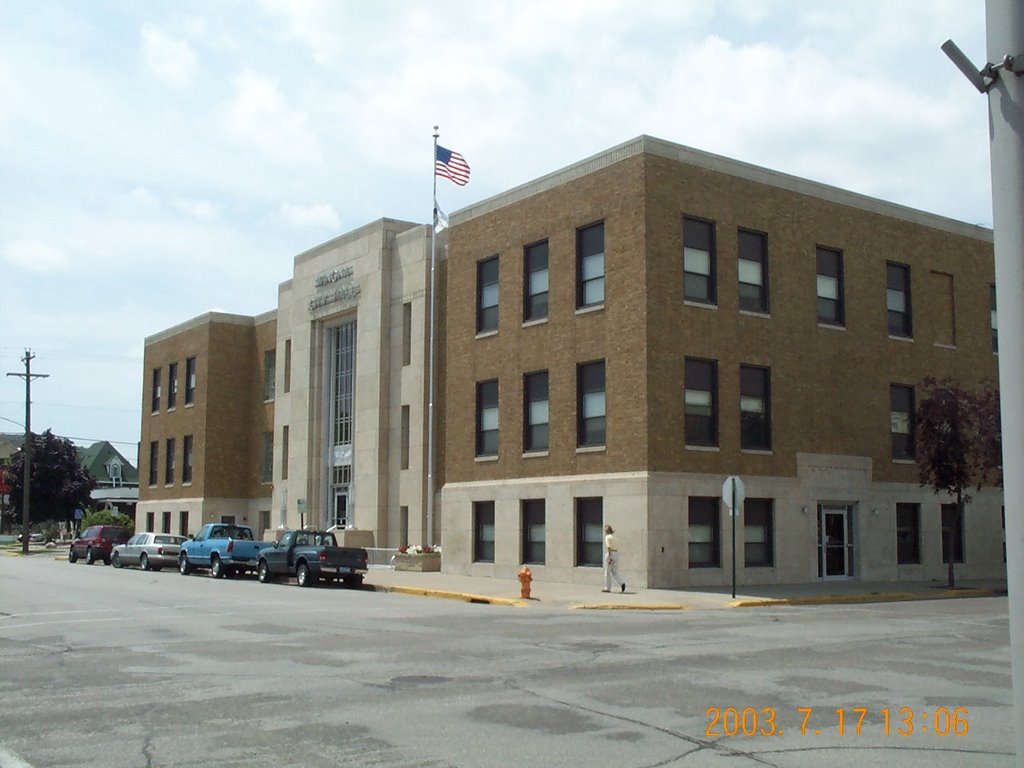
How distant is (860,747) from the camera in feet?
28.0

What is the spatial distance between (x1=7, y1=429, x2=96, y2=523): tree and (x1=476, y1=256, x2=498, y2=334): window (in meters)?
49.1

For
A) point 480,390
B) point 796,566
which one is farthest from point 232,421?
point 796,566

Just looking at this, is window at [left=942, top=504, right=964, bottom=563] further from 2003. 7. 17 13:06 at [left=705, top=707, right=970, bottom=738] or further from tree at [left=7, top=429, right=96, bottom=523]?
tree at [left=7, top=429, right=96, bottom=523]

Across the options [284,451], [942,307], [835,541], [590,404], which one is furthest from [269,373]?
[942,307]

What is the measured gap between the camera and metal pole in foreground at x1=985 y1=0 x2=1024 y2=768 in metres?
3.86

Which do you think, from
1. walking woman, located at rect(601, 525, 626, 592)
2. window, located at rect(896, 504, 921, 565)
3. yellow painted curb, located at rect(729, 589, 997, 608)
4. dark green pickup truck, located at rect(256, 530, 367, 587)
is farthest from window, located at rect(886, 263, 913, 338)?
dark green pickup truck, located at rect(256, 530, 367, 587)

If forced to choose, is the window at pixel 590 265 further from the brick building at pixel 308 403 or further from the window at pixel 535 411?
the brick building at pixel 308 403

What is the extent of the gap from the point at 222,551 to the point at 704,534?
15.7 metres

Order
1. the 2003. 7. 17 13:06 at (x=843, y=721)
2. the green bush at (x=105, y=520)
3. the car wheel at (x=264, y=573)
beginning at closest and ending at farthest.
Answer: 1. the 2003. 7. 17 13:06 at (x=843, y=721)
2. the car wheel at (x=264, y=573)
3. the green bush at (x=105, y=520)

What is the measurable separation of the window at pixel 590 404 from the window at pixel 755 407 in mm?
3843

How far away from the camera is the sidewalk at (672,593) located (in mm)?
24469

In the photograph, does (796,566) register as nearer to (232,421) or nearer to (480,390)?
(480,390)

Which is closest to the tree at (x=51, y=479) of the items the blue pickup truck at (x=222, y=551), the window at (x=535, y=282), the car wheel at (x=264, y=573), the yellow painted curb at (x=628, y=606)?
the blue pickup truck at (x=222, y=551)

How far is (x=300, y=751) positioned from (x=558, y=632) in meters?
9.35
